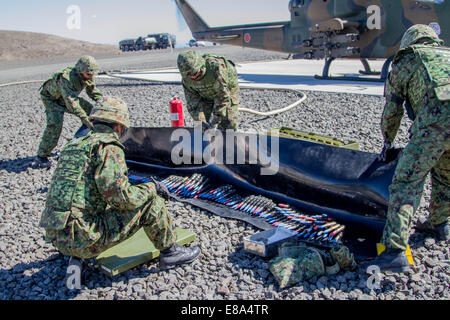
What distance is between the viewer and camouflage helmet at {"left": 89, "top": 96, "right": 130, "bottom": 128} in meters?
3.06

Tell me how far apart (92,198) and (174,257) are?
0.88 metres

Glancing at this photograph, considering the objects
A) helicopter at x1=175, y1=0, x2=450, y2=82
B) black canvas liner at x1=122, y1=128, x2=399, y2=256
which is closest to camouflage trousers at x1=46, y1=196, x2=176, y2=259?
black canvas liner at x1=122, y1=128, x2=399, y2=256

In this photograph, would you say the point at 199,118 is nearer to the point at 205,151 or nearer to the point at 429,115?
the point at 205,151

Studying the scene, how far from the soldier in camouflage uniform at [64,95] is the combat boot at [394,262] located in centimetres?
431

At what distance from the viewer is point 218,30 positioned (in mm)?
16062

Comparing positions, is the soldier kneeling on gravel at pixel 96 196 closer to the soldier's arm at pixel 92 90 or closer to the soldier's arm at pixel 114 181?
the soldier's arm at pixel 114 181

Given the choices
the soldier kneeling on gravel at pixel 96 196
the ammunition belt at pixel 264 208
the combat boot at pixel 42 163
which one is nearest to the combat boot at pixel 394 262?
the ammunition belt at pixel 264 208

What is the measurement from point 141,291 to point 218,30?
14408 millimetres

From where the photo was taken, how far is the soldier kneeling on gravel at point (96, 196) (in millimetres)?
2846

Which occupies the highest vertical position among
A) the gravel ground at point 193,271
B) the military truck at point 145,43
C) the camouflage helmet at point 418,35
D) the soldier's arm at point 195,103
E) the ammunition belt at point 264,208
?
the military truck at point 145,43

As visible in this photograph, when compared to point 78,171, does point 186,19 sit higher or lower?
higher

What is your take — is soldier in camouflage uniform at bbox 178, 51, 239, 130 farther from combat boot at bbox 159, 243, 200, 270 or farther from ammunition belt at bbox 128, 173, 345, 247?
combat boot at bbox 159, 243, 200, 270

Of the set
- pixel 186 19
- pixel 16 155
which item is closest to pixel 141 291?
pixel 16 155

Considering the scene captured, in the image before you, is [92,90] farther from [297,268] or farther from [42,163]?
[297,268]
